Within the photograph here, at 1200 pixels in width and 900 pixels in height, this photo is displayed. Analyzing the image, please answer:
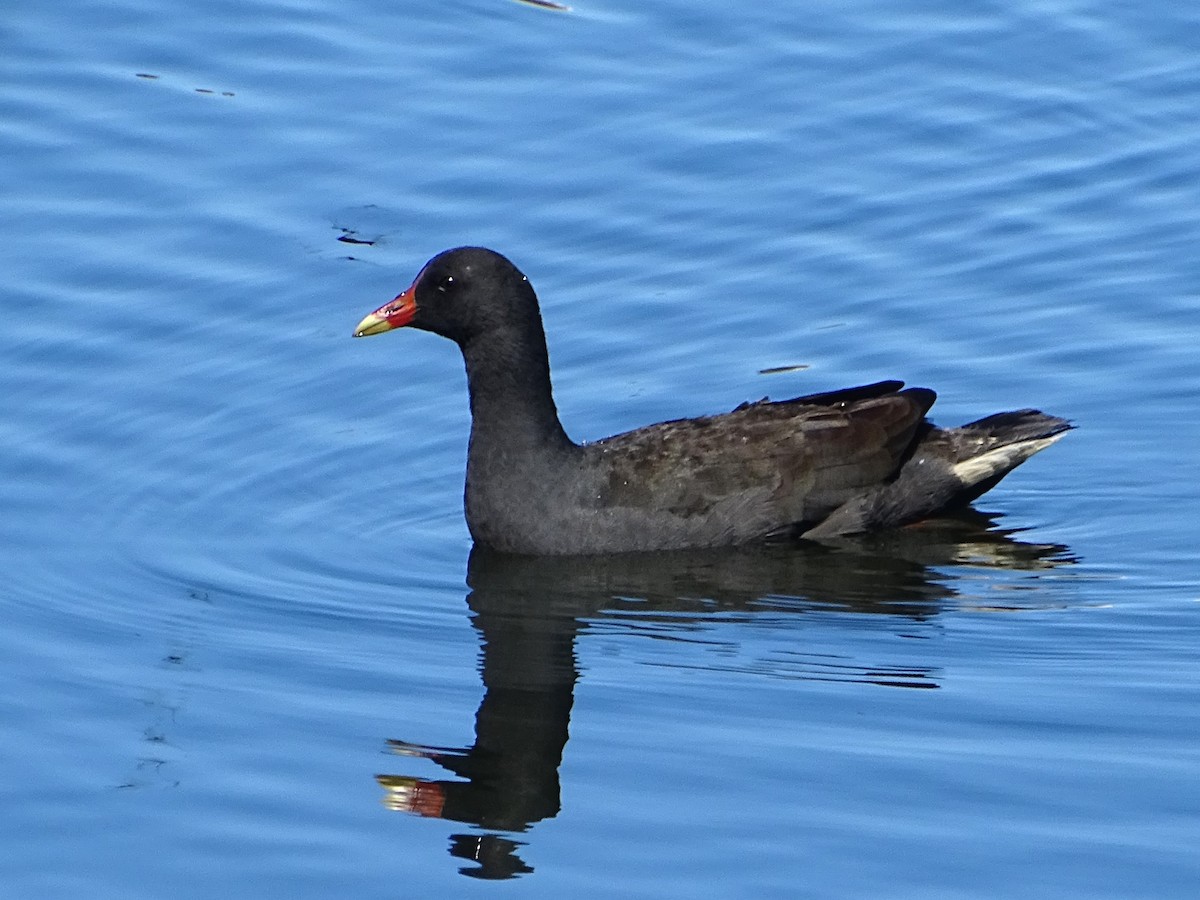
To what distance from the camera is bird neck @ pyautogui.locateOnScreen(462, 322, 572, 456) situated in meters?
11.1

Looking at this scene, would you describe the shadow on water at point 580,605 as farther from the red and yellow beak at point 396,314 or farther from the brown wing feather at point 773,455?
the red and yellow beak at point 396,314

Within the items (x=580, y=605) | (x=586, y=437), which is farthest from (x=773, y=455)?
(x=580, y=605)

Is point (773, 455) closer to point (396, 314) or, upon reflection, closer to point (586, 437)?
point (586, 437)

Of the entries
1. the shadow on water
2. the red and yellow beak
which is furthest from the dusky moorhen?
the shadow on water

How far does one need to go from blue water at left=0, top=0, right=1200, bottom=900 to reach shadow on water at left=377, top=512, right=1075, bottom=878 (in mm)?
28

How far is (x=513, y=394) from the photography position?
11.1 meters

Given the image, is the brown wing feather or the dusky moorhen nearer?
the dusky moorhen

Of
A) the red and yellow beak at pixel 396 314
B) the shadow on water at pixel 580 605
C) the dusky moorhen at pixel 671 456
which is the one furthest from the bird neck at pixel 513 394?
the shadow on water at pixel 580 605

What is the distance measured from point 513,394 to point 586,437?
118 centimetres

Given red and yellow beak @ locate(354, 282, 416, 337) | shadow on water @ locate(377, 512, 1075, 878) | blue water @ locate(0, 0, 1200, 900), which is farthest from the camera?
red and yellow beak @ locate(354, 282, 416, 337)

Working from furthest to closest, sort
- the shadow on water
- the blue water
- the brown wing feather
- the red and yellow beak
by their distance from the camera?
1. the brown wing feather
2. the red and yellow beak
3. the shadow on water
4. the blue water

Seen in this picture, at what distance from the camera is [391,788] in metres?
8.12

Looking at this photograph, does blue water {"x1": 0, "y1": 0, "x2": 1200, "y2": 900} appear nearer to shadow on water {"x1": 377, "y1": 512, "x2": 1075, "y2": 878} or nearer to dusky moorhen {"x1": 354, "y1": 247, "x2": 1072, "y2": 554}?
shadow on water {"x1": 377, "y1": 512, "x2": 1075, "y2": 878}

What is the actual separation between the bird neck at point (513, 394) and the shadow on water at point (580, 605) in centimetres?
55
